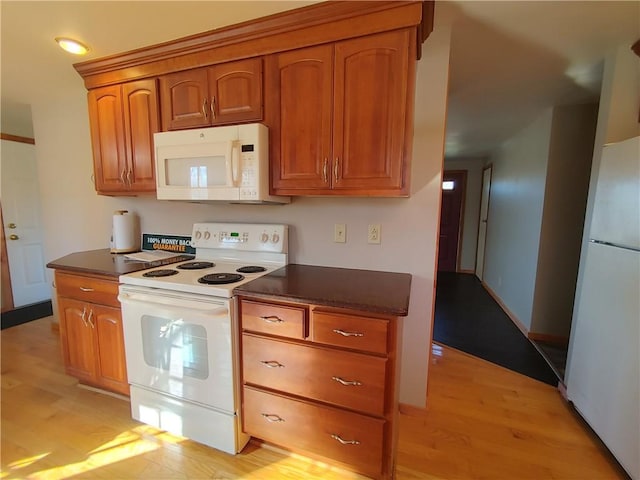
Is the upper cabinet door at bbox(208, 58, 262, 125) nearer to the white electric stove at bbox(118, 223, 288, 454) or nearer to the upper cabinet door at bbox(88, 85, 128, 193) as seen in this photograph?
the upper cabinet door at bbox(88, 85, 128, 193)

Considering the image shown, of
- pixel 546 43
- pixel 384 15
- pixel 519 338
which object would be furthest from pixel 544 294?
pixel 384 15

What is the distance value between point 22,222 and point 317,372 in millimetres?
4266

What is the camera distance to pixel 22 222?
3545 mm

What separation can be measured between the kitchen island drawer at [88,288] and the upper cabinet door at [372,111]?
1.56 m

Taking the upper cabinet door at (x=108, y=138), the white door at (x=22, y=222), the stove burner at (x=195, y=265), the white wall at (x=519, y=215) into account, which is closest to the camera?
the stove burner at (x=195, y=265)

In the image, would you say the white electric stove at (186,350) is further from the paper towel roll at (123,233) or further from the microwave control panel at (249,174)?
the paper towel roll at (123,233)

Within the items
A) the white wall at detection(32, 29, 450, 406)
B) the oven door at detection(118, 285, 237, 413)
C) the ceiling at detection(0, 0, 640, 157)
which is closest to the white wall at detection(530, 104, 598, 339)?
the ceiling at detection(0, 0, 640, 157)

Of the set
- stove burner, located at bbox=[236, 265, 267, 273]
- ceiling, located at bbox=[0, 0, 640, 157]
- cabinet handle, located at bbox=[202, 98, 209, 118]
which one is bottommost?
stove burner, located at bbox=[236, 265, 267, 273]

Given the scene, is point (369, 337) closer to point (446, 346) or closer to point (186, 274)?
point (186, 274)

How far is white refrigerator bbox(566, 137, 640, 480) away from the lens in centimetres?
147

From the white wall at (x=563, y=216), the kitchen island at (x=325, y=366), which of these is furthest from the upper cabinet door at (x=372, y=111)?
the white wall at (x=563, y=216)

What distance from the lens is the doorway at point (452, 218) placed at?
19.2ft

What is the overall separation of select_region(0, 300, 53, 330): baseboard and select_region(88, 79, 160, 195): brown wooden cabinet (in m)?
2.33

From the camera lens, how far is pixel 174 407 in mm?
1679
